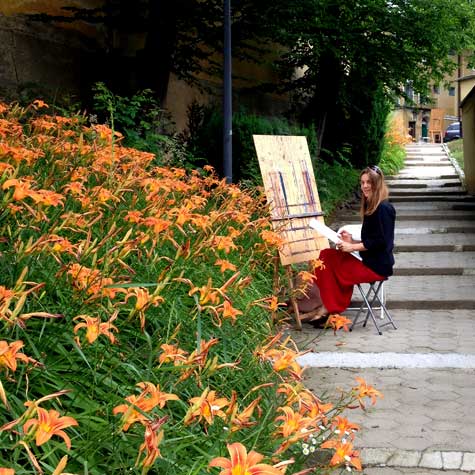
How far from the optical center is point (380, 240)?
6578 millimetres

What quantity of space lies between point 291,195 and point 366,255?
37.7 inches

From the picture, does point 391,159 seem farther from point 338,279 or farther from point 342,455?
point 342,455

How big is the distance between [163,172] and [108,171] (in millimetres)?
616

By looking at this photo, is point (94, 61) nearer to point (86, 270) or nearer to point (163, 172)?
point (163, 172)

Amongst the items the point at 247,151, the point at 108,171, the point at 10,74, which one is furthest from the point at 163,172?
the point at 247,151

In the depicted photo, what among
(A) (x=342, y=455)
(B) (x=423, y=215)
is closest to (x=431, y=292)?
(B) (x=423, y=215)

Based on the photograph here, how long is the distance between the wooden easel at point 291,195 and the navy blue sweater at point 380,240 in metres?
0.69

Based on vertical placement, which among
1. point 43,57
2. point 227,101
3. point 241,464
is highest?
point 43,57

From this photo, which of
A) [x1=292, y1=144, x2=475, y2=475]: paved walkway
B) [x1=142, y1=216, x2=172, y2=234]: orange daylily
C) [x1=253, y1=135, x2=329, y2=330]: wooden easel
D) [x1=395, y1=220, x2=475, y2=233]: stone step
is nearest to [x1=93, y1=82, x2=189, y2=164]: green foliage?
[x1=253, y1=135, x2=329, y2=330]: wooden easel

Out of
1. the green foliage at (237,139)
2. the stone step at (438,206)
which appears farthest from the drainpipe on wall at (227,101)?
the stone step at (438,206)

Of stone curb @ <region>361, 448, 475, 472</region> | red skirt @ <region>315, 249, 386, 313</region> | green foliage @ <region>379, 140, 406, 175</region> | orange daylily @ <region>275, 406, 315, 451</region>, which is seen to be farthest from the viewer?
green foliage @ <region>379, 140, 406, 175</region>

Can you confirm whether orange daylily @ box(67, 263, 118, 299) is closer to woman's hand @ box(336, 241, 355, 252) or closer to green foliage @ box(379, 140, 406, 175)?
woman's hand @ box(336, 241, 355, 252)

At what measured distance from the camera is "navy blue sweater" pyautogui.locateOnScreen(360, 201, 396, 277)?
259 inches

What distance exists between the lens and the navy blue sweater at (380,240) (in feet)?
21.6
